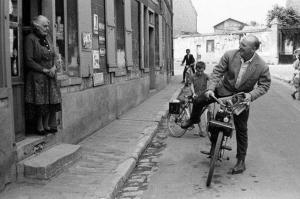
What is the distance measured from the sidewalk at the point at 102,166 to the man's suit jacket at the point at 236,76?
1.75 metres

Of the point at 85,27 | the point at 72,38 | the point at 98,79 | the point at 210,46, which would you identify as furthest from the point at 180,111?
the point at 210,46

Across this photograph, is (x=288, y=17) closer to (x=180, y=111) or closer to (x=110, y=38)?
(x=110, y=38)

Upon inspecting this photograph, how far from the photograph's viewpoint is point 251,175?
20.5ft

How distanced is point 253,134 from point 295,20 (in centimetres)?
4891

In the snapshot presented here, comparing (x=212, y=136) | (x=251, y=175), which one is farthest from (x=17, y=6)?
(x=251, y=175)

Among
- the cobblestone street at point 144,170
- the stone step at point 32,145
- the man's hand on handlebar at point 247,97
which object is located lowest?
the cobblestone street at point 144,170

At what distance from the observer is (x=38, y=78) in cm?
614

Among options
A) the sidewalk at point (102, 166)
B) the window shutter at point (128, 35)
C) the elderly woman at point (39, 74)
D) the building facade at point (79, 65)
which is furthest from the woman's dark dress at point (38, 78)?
the window shutter at point (128, 35)

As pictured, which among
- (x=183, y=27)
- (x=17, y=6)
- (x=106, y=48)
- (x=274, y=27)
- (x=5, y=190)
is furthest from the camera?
(x=183, y=27)

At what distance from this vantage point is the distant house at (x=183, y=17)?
2771 inches

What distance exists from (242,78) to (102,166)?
2.31m

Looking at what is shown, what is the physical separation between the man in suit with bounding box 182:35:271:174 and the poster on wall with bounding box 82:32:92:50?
2935 millimetres

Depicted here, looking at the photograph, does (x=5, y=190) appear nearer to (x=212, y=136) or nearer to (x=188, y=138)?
(x=212, y=136)

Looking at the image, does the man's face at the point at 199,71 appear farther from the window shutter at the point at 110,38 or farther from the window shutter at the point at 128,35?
the window shutter at the point at 128,35
